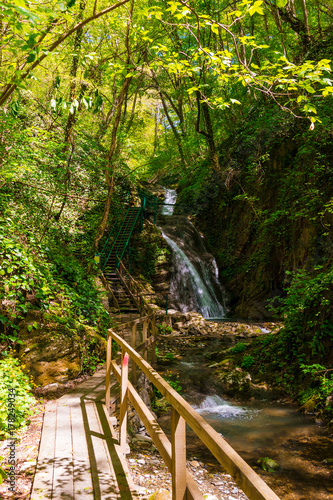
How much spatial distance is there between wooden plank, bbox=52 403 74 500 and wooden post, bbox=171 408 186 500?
1442mm

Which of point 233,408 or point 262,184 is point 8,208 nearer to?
point 233,408

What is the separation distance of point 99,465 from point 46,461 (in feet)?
1.89

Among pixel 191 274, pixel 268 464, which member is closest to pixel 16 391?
pixel 268 464

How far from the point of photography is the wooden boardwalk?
2.95 meters

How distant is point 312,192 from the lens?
34.2ft

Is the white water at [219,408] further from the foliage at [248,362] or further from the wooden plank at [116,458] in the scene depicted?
the wooden plank at [116,458]

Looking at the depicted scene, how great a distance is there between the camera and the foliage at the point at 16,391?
13.6ft

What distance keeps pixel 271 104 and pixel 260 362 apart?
495 inches

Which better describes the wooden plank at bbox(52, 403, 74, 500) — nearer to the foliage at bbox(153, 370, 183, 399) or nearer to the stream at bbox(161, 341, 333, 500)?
the stream at bbox(161, 341, 333, 500)

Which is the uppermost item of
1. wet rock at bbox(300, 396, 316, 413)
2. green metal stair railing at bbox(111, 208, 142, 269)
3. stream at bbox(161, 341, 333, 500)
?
green metal stair railing at bbox(111, 208, 142, 269)

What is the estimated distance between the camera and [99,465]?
11.1 feet

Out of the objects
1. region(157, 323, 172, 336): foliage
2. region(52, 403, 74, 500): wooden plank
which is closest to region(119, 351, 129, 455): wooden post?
region(52, 403, 74, 500): wooden plank

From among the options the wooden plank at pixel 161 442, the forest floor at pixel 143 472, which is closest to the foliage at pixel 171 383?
the forest floor at pixel 143 472

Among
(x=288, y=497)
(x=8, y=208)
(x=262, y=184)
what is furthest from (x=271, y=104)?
(x=288, y=497)
